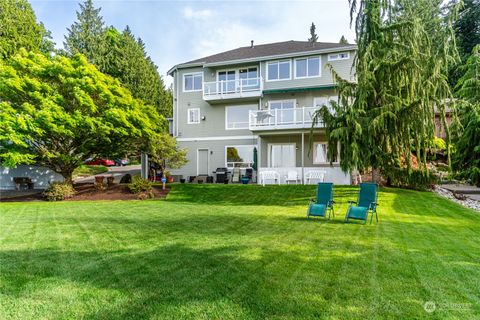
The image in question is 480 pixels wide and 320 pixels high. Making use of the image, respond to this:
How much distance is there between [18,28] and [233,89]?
19.1 metres

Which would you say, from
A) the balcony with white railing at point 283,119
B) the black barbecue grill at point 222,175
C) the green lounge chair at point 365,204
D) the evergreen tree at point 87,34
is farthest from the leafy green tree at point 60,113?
the evergreen tree at point 87,34

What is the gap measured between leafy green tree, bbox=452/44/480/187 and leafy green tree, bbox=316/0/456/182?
7.84 m

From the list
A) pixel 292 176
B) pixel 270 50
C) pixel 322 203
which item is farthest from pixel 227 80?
pixel 322 203

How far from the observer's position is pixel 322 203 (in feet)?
32.1

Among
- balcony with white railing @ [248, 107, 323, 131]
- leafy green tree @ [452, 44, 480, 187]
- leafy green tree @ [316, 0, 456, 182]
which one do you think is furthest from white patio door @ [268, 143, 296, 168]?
leafy green tree @ [452, 44, 480, 187]

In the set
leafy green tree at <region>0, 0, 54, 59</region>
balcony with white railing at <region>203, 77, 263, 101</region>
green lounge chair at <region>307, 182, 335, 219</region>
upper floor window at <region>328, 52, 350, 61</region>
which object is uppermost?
leafy green tree at <region>0, 0, 54, 59</region>

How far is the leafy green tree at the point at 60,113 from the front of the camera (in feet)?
49.0

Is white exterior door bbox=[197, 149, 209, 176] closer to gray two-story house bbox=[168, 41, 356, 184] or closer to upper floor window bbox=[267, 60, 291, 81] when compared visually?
gray two-story house bbox=[168, 41, 356, 184]

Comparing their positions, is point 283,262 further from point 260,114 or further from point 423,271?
point 260,114

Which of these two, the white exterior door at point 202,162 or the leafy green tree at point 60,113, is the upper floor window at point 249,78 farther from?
the leafy green tree at point 60,113

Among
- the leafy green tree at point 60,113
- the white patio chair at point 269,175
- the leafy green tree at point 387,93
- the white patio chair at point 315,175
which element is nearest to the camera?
the leafy green tree at point 387,93

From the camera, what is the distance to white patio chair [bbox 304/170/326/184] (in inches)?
711

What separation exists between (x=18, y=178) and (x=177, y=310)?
864 inches

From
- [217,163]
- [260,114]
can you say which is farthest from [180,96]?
[260,114]
